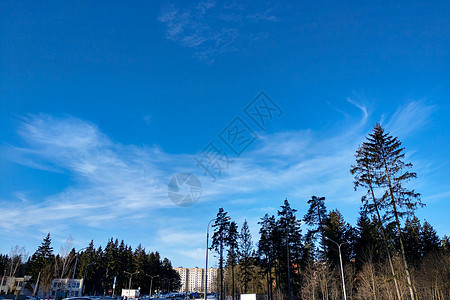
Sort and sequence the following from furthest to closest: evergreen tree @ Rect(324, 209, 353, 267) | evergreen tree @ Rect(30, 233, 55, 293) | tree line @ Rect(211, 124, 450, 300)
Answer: evergreen tree @ Rect(30, 233, 55, 293) → evergreen tree @ Rect(324, 209, 353, 267) → tree line @ Rect(211, 124, 450, 300)

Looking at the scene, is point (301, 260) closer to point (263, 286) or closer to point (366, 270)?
point (366, 270)

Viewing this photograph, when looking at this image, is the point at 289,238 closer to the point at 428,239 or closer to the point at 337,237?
the point at 337,237

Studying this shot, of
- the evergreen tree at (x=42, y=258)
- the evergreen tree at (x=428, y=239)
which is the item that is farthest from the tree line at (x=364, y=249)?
the evergreen tree at (x=42, y=258)

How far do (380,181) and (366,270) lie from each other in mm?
14827

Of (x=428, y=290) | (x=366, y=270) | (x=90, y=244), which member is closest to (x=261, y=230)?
(x=366, y=270)

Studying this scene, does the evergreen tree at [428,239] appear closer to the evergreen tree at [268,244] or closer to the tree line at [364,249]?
the tree line at [364,249]

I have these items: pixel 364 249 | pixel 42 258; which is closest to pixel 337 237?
pixel 364 249

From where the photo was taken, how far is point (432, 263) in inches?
1214

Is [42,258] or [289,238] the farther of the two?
[42,258]

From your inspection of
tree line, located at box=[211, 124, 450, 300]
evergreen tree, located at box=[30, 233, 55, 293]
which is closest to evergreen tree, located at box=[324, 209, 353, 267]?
tree line, located at box=[211, 124, 450, 300]

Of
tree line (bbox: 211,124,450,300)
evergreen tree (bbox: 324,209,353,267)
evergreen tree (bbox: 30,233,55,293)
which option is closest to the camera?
tree line (bbox: 211,124,450,300)

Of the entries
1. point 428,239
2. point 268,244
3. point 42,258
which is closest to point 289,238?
point 268,244

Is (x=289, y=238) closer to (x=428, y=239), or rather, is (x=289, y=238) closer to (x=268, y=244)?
(x=268, y=244)

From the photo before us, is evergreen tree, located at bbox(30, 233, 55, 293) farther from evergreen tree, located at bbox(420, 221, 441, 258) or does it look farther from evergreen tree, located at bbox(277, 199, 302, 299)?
evergreen tree, located at bbox(420, 221, 441, 258)
